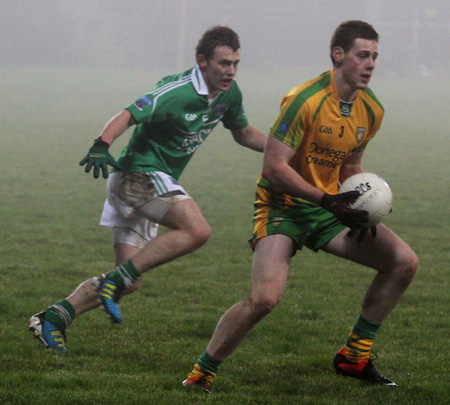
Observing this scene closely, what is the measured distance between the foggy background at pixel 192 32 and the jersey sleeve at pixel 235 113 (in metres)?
56.3

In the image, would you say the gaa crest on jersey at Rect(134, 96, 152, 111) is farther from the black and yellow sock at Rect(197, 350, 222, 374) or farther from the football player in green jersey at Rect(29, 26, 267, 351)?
the black and yellow sock at Rect(197, 350, 222, 374)

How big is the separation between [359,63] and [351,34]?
0.19 m

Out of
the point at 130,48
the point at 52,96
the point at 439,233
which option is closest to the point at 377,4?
the point at 130,48

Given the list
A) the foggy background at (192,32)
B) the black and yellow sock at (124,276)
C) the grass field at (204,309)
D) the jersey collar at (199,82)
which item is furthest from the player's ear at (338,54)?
the foggy background at (192,32)

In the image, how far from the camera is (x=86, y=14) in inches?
2694

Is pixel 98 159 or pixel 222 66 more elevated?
pixel 222 66

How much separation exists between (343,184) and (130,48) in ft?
211

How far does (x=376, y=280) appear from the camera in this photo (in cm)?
534

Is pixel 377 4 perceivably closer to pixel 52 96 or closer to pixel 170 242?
pixel 52 96

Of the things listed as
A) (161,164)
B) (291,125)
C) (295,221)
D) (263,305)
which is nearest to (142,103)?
(161,164)

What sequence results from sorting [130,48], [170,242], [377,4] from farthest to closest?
[377,4] < [130,48] < [170,242]

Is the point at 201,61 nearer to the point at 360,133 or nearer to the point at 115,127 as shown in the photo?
the point at 115,127

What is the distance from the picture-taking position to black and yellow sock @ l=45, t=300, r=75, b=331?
6.05 meters

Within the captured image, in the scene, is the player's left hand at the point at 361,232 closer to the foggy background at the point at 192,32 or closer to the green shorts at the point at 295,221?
the green shorts at the point at 295,221
